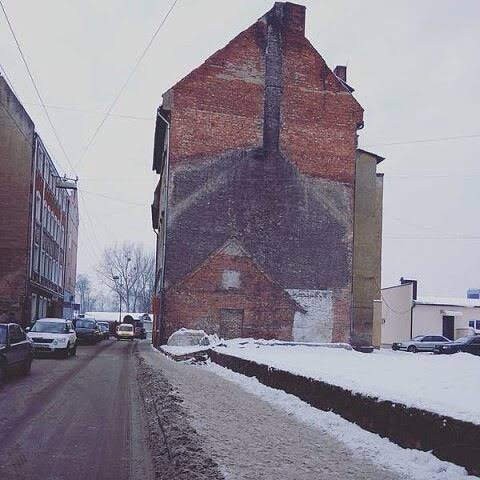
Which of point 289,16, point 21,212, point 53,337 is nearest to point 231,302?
point 53,337

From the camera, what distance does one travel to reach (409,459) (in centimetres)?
752

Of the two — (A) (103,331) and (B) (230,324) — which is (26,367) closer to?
(B) (230,324)

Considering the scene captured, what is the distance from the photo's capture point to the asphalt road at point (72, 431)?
686 centimetres

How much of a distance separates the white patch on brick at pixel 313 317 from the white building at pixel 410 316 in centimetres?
2361

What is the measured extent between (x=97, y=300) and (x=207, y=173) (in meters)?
156

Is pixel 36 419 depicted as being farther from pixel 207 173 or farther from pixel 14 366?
pixel 207 173

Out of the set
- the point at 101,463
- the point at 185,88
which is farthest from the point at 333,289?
the point at 101,463

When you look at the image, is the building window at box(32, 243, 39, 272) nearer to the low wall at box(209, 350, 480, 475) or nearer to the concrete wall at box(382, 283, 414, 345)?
the concrete wall at box(382, 283, 414, 345)

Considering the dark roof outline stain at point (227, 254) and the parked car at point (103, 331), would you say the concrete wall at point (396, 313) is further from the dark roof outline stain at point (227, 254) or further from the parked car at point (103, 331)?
the dark roof outline stain at point (227, 254)

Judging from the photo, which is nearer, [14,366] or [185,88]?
[14,366]

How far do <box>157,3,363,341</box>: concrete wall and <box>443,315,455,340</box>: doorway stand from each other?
26559 mm

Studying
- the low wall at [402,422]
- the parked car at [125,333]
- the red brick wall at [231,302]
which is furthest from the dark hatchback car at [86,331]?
the low wall at [402,422]

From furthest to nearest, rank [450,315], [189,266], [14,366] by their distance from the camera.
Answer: [450,315]
[189,266]
[14,366]

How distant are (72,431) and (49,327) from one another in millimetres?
18805
